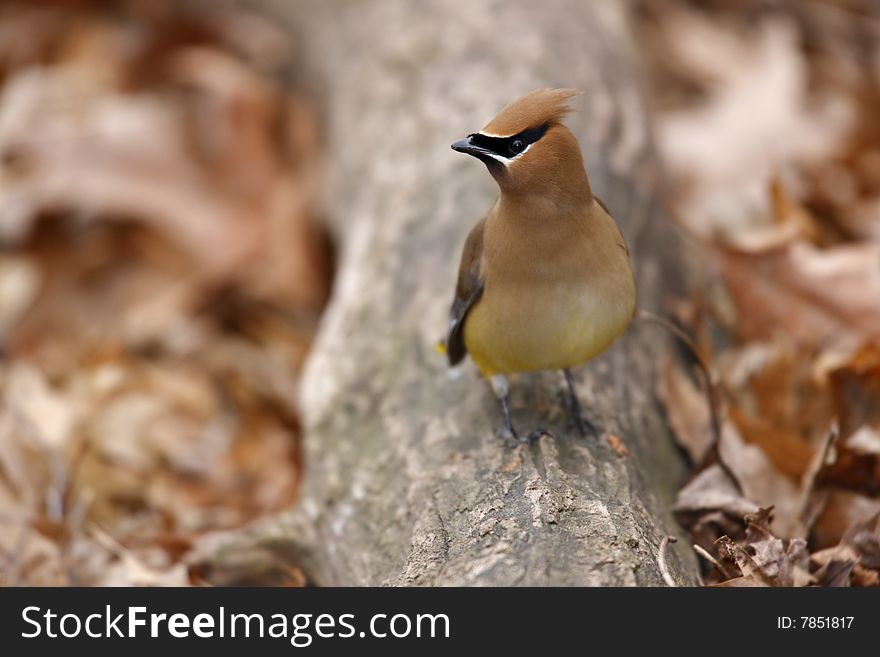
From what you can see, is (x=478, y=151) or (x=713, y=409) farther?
(x=713, y=409)

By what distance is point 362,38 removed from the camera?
689 centimetres

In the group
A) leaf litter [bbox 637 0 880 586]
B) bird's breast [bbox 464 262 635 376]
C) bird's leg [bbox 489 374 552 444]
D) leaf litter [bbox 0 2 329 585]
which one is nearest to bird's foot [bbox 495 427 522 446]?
bird's leg [bbox 489 374 552 444]

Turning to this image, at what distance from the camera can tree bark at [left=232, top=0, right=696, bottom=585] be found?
3.27 meters

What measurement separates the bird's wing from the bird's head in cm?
38

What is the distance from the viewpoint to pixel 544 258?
3.53 m

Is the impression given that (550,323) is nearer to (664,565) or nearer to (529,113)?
(529,113)

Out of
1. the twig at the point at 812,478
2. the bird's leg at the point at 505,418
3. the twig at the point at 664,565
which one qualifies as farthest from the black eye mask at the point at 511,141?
the twig at the point at 812,478

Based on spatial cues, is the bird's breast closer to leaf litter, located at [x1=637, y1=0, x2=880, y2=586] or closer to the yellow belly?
the yellow belly

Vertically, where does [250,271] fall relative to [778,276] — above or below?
above

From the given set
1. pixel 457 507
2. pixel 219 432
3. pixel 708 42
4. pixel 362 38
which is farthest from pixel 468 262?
pixel 708 42

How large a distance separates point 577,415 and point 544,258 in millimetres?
654

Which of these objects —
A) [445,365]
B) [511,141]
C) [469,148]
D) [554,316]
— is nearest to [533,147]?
[511,141]

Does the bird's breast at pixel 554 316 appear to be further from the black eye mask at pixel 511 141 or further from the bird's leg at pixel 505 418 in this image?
the black eye mask at pixel 511 141

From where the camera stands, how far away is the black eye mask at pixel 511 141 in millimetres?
3283
